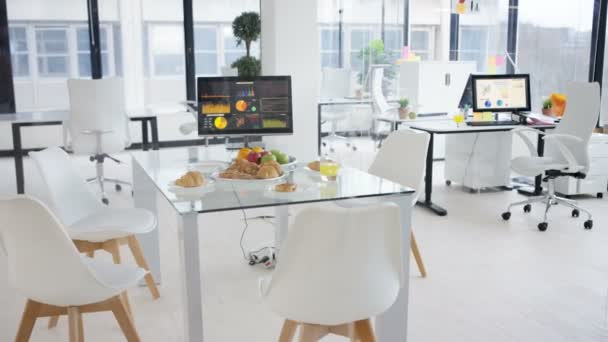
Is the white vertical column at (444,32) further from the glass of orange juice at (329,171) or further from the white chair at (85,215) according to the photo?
the white chair at (85,215)

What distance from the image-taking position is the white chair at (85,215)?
3068 mm

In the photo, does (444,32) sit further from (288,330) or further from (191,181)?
(288,330)

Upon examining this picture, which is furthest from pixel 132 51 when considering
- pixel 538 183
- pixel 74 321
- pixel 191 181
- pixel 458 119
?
pixel 74 321

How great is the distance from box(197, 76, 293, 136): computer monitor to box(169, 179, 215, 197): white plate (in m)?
1.07

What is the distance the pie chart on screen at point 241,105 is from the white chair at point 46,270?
155cm

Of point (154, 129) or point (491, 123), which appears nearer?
point (491, 123)

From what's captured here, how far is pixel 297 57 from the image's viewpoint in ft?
17.0

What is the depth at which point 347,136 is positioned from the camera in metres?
6.34

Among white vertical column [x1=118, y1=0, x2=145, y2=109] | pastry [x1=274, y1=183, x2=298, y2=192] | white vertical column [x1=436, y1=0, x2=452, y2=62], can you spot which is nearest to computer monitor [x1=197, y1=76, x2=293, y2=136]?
pastry [x1=274, y1=183, x2=298, y2=192]

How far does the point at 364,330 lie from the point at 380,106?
420cm

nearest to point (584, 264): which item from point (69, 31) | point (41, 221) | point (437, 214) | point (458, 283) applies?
point (458, 283)

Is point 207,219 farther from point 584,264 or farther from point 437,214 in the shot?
point 584,264

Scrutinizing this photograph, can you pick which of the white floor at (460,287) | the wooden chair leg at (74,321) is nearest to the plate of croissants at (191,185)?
the wooden chair leg at (74,321)

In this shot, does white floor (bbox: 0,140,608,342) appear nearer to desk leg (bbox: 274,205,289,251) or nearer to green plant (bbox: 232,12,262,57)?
desk leg (bbox: 274,205,289,251)
